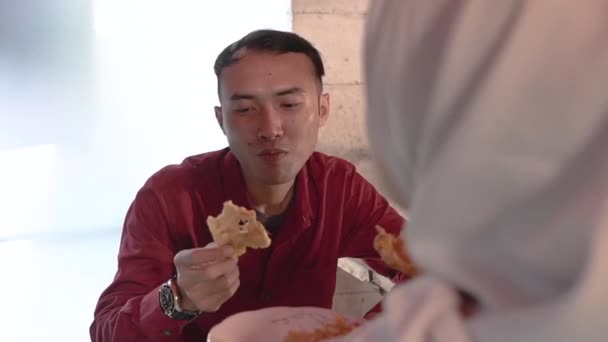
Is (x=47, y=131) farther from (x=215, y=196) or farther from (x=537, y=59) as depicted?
(x=537, y=59)

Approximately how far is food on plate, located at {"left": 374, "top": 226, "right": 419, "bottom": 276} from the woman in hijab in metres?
0.30

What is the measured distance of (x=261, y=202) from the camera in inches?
43.4

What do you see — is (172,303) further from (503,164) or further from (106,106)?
(106,106)

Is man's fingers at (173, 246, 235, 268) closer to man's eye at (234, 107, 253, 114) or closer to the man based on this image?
the man

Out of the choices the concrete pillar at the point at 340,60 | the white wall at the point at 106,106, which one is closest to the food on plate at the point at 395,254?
the concrete pillar at the point at 340,60

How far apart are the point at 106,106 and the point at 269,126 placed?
3.01 ft

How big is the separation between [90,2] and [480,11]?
5.06 feet

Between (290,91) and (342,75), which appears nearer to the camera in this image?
(290,91)

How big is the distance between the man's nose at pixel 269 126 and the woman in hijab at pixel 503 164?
612 millimetres

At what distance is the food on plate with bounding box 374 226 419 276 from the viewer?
0.69m

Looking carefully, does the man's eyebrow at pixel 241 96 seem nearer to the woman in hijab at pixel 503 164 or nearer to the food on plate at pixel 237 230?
the food on plate at pixel 237 230

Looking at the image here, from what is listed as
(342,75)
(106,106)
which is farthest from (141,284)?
(106,106)

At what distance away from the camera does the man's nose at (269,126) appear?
997 mm

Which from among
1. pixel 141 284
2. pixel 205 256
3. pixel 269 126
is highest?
pixel 269 126
